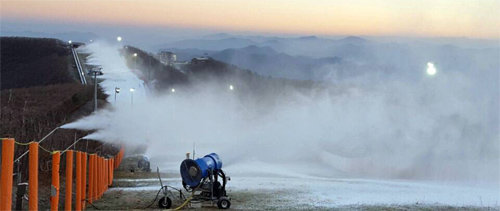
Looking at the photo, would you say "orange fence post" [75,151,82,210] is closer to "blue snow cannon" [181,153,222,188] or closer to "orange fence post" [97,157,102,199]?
"orange fence post" [97,157,102,199]

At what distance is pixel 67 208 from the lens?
16.7 m

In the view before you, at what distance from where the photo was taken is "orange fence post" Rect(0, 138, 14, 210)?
1234 cm

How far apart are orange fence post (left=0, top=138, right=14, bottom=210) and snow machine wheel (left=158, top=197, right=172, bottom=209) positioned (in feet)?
28.6

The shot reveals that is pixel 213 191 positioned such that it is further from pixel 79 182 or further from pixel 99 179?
pixel 79 182

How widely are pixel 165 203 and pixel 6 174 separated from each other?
896 cm

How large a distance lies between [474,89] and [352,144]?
10.0 meters

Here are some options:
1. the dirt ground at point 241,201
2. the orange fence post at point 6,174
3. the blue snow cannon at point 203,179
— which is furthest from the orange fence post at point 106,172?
the orange fence post at point 6,174

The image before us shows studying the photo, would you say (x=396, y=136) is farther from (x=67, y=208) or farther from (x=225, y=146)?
(x=67, y=208)

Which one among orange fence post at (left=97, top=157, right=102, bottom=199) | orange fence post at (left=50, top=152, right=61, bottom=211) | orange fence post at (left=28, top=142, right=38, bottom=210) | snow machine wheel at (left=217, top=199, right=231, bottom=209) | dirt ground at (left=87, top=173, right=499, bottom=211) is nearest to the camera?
orange fence post at (left=28, top=142, right=38, bottom=210)

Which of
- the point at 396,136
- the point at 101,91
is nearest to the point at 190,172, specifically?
the point at 396,136

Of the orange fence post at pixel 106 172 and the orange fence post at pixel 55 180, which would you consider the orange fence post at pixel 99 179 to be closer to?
the orange fence post at pixel 106 172

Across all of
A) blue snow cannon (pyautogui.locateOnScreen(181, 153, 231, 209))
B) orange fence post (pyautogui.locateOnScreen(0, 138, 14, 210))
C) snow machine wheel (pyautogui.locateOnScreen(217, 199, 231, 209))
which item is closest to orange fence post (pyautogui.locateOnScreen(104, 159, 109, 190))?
blue snow cannon (pyautogui.locateOnScreen(181, 153, 231, 209))

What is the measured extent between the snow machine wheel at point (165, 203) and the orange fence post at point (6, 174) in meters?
8.73

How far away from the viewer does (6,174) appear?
40.5 ft
